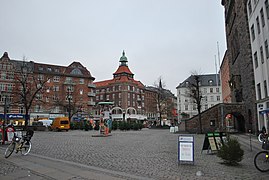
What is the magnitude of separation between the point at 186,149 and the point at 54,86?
73.9 m

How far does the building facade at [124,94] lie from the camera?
325 feet

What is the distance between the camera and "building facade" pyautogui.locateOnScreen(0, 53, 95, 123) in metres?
69.4

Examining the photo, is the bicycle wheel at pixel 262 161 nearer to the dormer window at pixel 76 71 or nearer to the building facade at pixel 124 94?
the dormer window at pixel 76 71

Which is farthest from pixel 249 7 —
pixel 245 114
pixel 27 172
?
pixel 27 172

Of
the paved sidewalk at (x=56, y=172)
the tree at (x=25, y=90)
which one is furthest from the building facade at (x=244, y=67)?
the tree at (x=25, y=90)

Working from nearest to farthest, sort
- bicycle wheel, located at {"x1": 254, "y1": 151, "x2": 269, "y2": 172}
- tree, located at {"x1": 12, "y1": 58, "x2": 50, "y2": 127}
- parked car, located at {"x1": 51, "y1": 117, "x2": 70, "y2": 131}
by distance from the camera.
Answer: bicycle wheel, located at {"x1": 254, "y1": 151, "x2": 269, "y2": 172}
tree, located at {"x1": 12, "y1": 58, "x2": 50, "y2": 127}
parked car, located at {"x1": 51, "y1": 117, "x2": 70, "y2": 131}

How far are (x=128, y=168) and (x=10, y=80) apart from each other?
68.5 meters

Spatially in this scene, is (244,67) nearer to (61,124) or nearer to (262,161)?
(262,161)

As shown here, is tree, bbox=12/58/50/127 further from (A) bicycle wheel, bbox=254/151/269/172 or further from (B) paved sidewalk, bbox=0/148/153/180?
(A) bicycle wheel, bbox=254/151/269/172

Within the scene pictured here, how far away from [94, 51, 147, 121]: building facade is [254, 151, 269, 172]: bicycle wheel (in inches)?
3400

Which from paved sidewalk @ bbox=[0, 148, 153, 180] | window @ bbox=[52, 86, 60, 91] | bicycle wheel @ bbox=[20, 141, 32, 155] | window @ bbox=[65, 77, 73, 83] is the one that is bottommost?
paved sidewalk @ bbox=[0, 148, 153, 180]

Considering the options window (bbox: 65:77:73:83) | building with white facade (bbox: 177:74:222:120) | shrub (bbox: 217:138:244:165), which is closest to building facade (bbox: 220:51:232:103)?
building with white facade (bbox: 177:74:222:120)

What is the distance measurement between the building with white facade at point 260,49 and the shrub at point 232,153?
1417 centimetres

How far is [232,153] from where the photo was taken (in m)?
10.5
